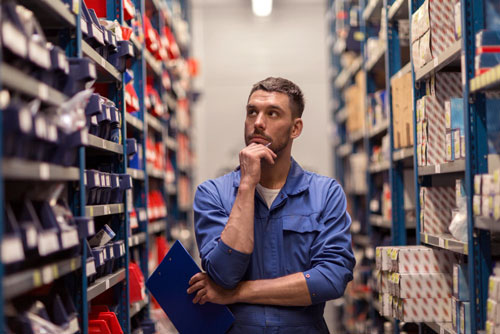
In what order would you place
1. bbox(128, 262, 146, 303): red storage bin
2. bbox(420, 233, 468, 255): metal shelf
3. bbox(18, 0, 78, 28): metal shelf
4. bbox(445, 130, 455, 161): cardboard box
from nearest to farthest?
1. bbox(18, 0, 78, 28): metal shelf
2. bbox(420, 233, 468, 255): metal shelf
3. bbox(445, 130, 455, 161): cardboard box
4. bbox(128, 262, 146, 303): red storage bin

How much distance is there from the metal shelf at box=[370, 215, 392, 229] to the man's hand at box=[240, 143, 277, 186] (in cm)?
236

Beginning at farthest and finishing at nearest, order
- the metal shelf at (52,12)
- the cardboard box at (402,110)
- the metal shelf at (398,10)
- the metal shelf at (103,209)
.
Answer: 1. the metal shelf at (398,10)
2. the cardboard box at (402,110)
3. the metal shelf at (103,209)
4. the metal shelf at (52,12)

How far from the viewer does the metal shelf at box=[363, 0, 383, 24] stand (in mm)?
5102

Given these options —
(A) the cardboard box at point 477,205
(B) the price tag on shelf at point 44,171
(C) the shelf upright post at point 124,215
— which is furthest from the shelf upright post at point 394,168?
(B) the price tag on shelf at point 44,171

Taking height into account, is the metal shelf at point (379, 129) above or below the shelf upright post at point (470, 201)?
above

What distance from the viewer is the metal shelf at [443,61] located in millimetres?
2895

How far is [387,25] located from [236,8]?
249 inches

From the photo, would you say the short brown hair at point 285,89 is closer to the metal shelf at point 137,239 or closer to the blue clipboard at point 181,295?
the blue clipboard at point 181,295

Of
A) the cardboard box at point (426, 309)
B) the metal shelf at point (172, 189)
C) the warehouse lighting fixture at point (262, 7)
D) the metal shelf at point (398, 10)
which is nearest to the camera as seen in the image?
the cardboard box at point (426, 309)

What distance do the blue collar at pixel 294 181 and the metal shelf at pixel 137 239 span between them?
126 centimetres

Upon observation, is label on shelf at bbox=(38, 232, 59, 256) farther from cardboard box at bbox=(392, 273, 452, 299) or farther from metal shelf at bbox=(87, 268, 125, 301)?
cardboard box at bbox=(392, 273, 452, 299)

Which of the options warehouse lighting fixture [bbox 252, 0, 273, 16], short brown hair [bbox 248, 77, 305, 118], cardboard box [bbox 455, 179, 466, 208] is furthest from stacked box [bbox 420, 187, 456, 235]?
warehouse lighting fixture [bbox 252, 0, 273, 16]

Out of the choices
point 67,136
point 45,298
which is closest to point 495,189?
point 67,136

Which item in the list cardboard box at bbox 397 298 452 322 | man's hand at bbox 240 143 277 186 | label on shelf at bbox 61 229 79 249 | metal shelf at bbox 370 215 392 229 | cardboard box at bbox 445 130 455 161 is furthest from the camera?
metal shelf at bbox 370 215 392 229
